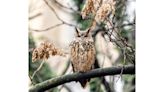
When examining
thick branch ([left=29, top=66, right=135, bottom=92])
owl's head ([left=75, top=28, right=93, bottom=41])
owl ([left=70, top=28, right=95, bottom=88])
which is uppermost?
owl's head ([left=75, top=28, right=93, bottom=41])

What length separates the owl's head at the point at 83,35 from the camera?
2037mm

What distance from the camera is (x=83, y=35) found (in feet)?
6.71

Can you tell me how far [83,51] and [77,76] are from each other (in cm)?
16

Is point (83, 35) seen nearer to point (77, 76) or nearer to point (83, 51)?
point (83, 51)

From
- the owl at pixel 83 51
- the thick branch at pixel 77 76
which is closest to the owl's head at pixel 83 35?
the owl at pixel 83 51

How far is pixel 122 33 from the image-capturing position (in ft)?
6.59

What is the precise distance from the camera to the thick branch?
6.61 ft

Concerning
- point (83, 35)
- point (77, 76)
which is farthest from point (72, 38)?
point (77, 76)

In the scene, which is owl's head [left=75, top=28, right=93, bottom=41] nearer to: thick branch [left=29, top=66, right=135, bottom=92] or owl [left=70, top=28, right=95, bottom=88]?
owl [left=70, top=28, right=95, bottom=88]

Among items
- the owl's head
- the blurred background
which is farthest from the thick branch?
the owl's head

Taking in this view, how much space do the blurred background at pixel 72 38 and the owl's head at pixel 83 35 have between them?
0.09 ft

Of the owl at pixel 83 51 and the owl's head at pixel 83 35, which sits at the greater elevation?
the owl's head at pixel 83 35

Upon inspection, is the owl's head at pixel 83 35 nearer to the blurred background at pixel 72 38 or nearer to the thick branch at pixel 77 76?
the blurred background at pixel 72 38
